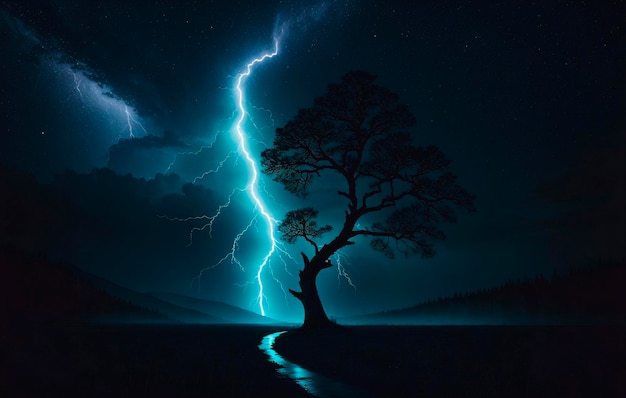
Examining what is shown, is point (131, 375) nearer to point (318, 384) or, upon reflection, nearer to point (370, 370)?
point (318, 384)

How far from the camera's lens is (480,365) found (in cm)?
Answer: 928

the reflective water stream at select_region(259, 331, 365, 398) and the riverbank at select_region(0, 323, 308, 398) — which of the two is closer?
the riverbank at select_region(0, 323, 308, 398)

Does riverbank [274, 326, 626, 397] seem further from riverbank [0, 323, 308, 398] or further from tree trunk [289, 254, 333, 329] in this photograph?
tree trunk [289, 254, 333, 329]

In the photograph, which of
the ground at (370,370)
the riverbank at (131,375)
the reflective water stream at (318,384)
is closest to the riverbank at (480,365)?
the ground at (370,370)

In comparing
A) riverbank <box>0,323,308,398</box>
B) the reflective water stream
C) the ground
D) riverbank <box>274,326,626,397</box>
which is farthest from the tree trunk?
the reflective water stream

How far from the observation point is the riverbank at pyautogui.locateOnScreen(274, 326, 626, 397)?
24.1ft

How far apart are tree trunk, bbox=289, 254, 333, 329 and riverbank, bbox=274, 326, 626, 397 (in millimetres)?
7326

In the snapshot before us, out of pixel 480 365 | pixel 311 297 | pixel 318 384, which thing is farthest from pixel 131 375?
pixel 311 297

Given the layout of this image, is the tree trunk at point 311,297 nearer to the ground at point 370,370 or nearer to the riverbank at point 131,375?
the ground at point 370,370

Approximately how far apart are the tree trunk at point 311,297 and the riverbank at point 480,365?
733 cm

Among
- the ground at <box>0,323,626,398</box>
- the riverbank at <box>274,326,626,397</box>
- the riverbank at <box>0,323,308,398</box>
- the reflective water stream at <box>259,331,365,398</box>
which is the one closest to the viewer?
the riverbank at <box>0,323,308,398</box>

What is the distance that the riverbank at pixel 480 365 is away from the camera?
289 inches

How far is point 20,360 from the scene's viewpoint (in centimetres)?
828

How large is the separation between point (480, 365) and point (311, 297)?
13566mm
